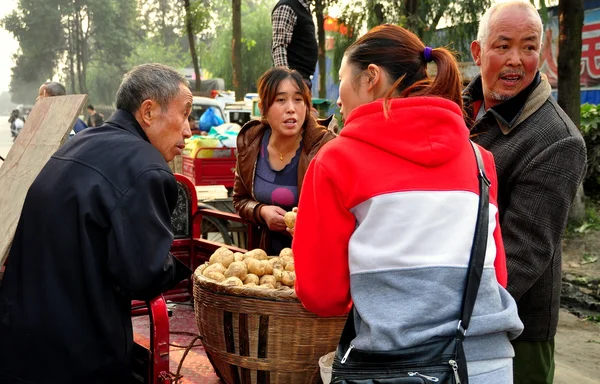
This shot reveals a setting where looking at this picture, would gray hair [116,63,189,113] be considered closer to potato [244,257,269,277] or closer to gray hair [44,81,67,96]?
potato [244,257,269,277]

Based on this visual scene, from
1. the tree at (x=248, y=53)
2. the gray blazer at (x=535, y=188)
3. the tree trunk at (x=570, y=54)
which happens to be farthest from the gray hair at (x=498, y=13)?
the tree at (x=248, y=53)

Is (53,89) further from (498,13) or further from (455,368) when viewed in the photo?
(455,368)

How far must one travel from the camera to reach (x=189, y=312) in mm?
3684

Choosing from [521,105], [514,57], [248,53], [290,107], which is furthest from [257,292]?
[248,53]

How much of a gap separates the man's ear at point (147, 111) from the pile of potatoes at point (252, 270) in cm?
69

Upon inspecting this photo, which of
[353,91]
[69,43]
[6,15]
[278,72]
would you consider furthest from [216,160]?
[6,15]

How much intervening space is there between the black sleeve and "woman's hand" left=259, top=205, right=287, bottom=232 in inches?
59.8

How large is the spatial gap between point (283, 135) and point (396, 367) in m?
2.46

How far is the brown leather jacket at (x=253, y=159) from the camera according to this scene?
3838 mm

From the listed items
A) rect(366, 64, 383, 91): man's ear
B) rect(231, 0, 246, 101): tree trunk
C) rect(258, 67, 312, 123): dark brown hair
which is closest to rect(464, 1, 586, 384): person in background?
rect(366, 64, 383, 91): man's ear

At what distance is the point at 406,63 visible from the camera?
1.82 metres

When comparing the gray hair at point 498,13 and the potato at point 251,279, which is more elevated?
the gray hair at point 498,13

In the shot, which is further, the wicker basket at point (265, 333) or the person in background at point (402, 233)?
the wicker basket at point (265, 333)

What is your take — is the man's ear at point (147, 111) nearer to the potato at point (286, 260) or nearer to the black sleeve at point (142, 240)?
the black sleeve at point (142, 240)
